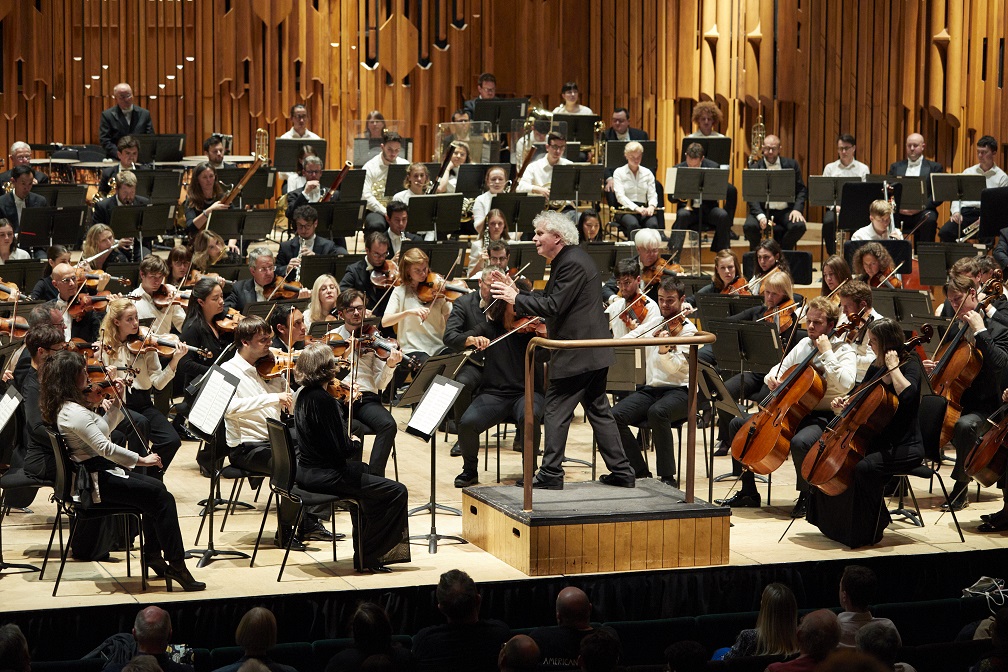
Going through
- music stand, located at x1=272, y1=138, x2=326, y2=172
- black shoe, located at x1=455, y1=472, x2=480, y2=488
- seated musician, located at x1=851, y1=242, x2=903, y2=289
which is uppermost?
music stand, located at x1=272, y1=138, x2=326, y2=172

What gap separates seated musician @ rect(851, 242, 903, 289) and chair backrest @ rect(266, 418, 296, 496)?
3.88 meters

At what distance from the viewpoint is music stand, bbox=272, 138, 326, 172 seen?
39.1ft

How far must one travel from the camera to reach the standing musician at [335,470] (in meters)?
5.72

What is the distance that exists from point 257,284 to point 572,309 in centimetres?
293

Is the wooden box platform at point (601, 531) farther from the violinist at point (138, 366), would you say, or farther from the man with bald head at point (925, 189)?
the man with bald head at point (925, 189)

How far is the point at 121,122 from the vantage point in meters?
13.0

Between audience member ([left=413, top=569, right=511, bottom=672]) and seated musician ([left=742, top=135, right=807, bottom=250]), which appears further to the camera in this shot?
seated musician ([left=742, top=135, right=807, bottom=250])

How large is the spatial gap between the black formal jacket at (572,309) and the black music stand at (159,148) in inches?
282

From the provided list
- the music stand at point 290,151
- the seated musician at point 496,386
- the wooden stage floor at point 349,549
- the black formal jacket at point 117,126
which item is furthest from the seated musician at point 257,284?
the black formal jacket at point 117,126

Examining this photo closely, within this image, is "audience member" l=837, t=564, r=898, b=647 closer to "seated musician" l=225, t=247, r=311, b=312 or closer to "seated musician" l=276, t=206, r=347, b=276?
"seated musician" l=225, t=247, r=311, b=312

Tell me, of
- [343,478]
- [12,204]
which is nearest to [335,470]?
[343,478]

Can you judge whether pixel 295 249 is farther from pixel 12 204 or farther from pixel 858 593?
pixel 858 593

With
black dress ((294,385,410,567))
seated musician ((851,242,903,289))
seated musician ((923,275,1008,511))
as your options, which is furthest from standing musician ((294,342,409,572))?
seated musician ((851,242,903,289))

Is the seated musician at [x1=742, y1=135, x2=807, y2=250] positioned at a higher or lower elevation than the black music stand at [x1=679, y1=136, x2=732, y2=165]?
lower
